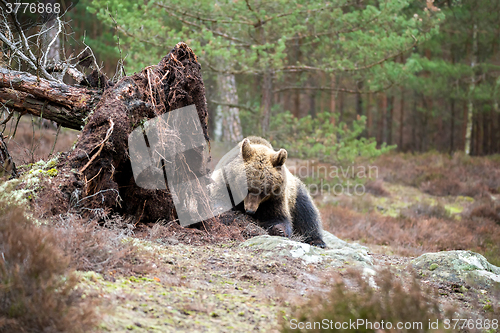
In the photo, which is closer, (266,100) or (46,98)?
(46,98)

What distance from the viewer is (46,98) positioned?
4195 millimetres

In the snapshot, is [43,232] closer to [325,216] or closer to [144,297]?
[144,297]

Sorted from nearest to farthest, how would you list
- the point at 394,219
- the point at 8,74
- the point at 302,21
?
the point at 8,74
the point at 394,219
the point at 302,21

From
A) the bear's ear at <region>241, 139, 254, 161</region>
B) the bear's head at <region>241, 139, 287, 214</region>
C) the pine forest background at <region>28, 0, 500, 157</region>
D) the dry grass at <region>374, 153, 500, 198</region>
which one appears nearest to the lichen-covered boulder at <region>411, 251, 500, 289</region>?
the bear's head at <region>241, 139, 287, 214</region>

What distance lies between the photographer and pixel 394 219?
33.1ft

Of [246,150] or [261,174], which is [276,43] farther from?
[261,174]

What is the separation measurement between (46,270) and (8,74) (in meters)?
2.95

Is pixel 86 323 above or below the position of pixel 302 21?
below

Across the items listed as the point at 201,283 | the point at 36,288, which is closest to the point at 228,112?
the point at 201,283

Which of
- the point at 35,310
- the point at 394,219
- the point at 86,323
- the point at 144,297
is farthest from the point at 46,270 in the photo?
the point at 394,219

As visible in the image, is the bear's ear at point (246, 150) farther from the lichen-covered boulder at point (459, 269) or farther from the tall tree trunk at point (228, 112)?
the tall tree trunk at point (228, 112)

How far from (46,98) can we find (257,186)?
2.76 metres

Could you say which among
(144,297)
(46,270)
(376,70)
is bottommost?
(144,297)

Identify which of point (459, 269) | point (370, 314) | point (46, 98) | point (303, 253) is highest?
point (46, 98)
